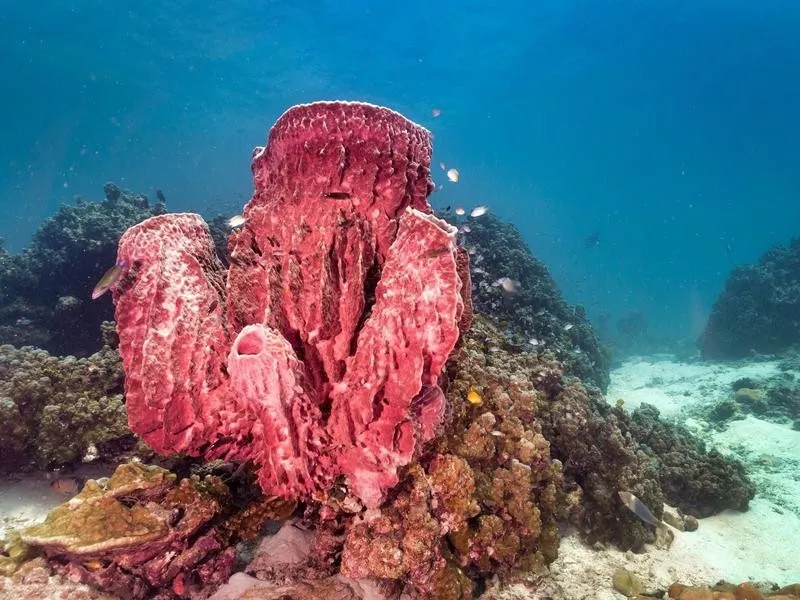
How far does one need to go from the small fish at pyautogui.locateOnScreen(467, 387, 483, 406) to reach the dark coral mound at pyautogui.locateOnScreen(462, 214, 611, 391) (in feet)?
22.0

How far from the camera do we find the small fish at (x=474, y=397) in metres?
4.33

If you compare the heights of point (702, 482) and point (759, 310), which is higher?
A: point (759, 310)

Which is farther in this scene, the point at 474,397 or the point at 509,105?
the point at 509,105

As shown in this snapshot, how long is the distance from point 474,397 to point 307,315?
2.22 m

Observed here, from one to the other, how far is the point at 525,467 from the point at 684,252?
135509mm

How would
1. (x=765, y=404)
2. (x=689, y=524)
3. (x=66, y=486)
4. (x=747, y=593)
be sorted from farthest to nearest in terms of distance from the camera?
(x=765, y=404) → (x=689, y=524) → (x=66, y=486) → (x=747, y=593)

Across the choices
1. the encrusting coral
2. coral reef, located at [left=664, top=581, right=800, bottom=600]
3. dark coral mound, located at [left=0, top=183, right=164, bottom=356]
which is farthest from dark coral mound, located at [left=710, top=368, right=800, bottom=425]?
dark coral mound, located at [left=0, top=183, right=164, bottom=356]

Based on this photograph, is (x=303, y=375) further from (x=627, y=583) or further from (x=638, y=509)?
(x=638, y=509)

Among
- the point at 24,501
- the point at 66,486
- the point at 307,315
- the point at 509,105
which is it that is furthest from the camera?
the point at 509,105

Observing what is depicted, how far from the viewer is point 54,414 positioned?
4469 mm

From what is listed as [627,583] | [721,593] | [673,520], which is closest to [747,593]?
[721,593]

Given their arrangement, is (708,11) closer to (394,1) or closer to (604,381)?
(394,1)

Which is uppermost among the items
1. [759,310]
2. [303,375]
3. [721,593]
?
[759,310]

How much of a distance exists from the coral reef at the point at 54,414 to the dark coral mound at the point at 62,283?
689 cm
